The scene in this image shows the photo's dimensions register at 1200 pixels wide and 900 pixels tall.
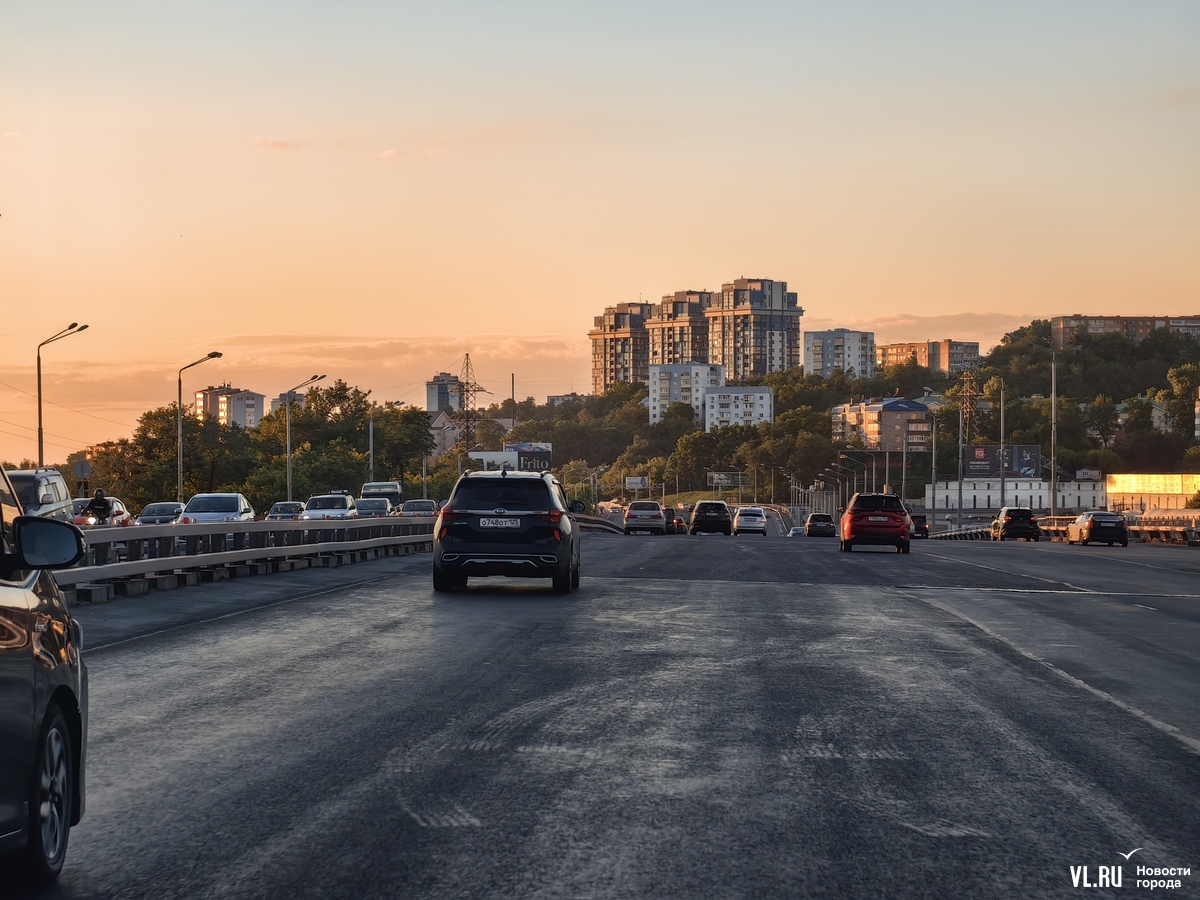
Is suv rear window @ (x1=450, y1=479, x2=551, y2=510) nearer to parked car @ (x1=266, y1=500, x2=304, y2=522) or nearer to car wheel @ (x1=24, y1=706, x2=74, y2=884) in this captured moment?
car wheel @ (x1=24, y1=706, x2=74, y2=884)

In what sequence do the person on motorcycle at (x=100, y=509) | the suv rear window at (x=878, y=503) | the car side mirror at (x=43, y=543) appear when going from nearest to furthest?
1. the car side mirror at (x=43, y=543)
2. the person on motorcycle at (x=100, y=509)
3. the suv rear window at (x=878, y=503)

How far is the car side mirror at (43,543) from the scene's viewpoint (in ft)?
16.2

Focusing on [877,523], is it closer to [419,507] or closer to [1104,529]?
[1104,529]

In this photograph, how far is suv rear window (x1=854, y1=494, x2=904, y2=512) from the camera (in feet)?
126

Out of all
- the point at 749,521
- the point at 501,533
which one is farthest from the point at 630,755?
the point at 749,521

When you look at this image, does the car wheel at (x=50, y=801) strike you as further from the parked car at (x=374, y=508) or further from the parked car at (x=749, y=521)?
the parked car at (x=749, y=521)

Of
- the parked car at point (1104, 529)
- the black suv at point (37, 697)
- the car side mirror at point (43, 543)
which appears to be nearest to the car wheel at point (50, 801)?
the black suv at point (37, 697)

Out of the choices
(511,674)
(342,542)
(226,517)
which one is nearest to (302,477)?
(226,517)

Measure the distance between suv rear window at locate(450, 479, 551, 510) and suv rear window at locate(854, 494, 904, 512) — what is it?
19850 mm

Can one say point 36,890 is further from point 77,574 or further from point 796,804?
point 77,574

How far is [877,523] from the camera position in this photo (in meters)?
38.0

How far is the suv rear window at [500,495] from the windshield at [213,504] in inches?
730

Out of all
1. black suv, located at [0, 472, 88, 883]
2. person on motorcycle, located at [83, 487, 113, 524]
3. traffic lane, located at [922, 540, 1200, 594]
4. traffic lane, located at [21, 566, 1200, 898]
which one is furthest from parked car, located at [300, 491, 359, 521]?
black suv, located at [0, 472, 88, 883]

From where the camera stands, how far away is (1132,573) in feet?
91.5
